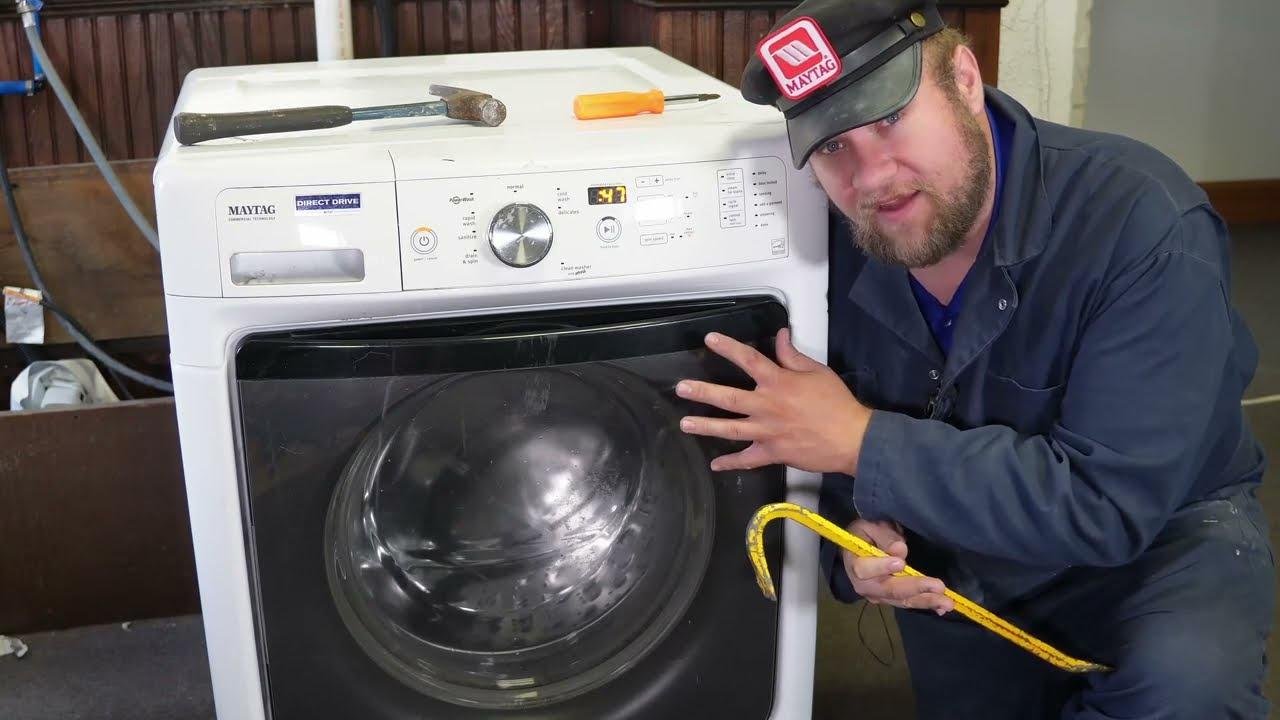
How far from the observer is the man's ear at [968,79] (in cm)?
116

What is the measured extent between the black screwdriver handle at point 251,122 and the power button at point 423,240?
0.18m

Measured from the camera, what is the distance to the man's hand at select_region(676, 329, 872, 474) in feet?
3.88

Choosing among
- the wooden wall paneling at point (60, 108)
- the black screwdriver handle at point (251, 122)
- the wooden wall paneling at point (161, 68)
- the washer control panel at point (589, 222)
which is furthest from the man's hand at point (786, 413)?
the wooden wall paneling at point (60, 108)

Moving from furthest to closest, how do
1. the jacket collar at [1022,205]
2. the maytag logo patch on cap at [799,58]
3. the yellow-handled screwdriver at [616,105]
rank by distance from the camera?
the yellow-handled screwdriver at [616,105] → the jacket collar at [1022,205] → the maytag logo patch on cap at [799,58]

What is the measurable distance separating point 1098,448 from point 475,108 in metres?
0.70

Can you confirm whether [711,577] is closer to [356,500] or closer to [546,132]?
[356,500]

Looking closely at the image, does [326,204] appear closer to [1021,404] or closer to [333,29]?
[1021,404]

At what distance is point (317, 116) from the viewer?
3.96 feet

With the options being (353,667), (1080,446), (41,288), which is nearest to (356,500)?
(353,667)

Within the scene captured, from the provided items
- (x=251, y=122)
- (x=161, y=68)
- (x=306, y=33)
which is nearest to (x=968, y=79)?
(x=251, y=122)

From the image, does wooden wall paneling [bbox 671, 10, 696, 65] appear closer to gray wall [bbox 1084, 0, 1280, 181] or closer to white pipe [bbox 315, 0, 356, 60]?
white pipe [bbox 315, 0, 356, 60]

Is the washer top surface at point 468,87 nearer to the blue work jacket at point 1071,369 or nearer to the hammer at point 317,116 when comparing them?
the hammer at point 317,116

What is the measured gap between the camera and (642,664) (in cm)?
131

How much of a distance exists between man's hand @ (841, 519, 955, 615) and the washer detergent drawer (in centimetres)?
10
